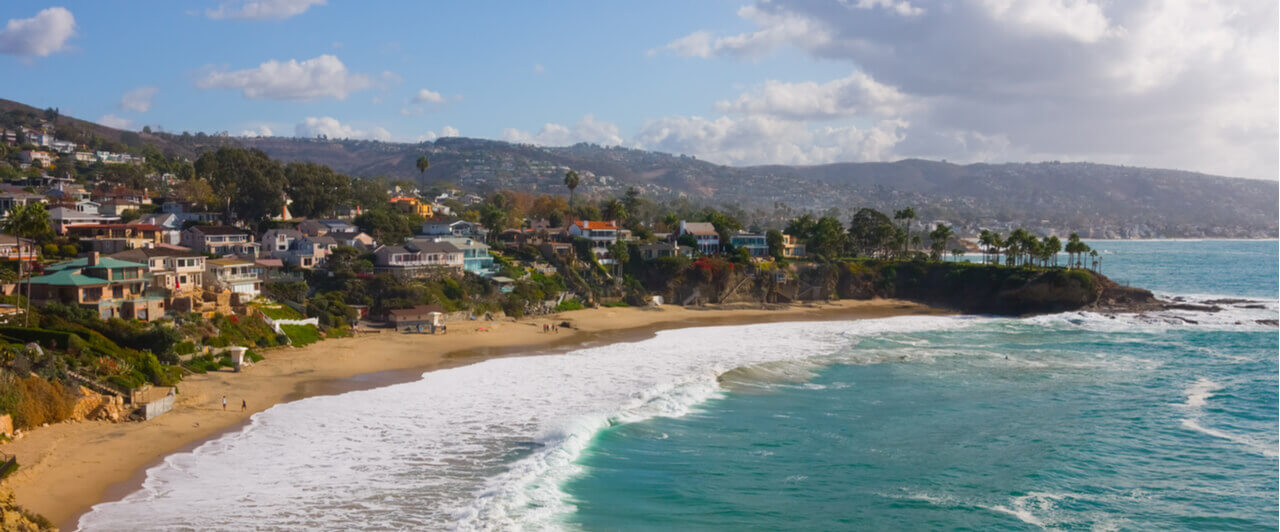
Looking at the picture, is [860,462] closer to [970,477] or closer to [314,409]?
[970,477]

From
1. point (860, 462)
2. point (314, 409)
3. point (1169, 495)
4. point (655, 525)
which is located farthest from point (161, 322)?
point (1169, 495)

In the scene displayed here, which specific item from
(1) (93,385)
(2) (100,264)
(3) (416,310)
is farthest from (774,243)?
(1) (93,385)

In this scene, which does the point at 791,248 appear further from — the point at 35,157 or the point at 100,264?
the point at 35,157

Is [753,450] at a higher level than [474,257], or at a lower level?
lower

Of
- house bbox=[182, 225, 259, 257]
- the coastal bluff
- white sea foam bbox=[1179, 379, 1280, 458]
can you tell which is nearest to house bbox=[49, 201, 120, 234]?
house bbox=[182, 225, 259, 257]

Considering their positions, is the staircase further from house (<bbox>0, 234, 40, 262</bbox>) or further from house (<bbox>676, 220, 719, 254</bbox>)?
house (<bbox>676, 220, 719, 254</bbox>)
